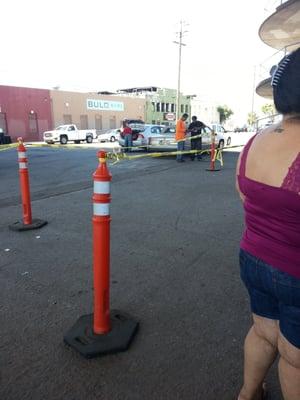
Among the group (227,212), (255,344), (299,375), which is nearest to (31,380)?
(255,344)

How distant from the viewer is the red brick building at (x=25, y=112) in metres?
36.7

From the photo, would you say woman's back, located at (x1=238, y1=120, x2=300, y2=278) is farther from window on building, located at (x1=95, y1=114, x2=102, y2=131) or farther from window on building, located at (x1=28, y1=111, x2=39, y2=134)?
window on building, located at (x1=95, y1=114, x2=102, y2=131)

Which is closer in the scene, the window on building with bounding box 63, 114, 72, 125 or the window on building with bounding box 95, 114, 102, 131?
the window on building with bounding box 63, 114, 72, 125

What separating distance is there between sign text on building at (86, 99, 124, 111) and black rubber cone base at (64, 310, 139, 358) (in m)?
45.0

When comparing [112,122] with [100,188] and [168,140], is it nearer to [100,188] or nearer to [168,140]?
[168,140]

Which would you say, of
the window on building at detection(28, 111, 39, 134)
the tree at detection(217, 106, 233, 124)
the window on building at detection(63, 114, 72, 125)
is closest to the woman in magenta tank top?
the window on building at detection(28, 111, 39, 134)

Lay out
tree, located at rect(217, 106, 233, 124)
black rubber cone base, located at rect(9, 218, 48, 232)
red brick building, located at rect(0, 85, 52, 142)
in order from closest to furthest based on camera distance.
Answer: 1. black rubber cone base, located at rect(9, 218, 48, 232)
2. red brick building, located at rect(0, 85, 52, 142)
3. tree, located at rect(217, 106, 233, 124)

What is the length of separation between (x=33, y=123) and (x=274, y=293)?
135ft

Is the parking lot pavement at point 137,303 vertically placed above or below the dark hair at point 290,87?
below

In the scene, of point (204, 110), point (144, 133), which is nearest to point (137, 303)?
point (144, 133)

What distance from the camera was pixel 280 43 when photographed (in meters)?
10.5

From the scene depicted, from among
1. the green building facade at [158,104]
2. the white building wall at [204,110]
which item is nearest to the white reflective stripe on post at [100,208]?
the green building facade at [158,104]

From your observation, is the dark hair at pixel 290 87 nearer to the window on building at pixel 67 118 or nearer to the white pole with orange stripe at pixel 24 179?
the white pole with orange stripe at pixel 24 179

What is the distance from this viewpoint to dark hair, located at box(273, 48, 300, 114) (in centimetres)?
158
